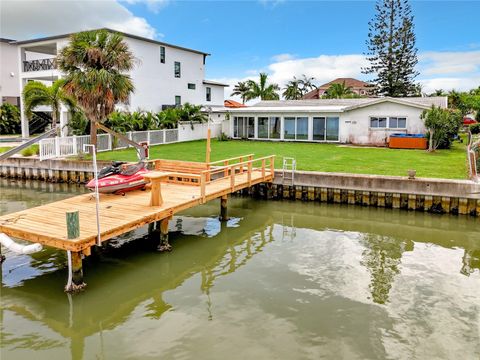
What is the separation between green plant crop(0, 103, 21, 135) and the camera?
37.6 meters

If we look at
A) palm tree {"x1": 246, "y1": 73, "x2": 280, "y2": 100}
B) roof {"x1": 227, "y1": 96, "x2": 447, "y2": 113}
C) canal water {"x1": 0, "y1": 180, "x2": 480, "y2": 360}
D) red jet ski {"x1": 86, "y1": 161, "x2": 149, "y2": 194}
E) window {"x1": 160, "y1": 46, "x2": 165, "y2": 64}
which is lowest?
canal water {"x1": 0, "y1": 180, "x2": 480, "y2": 360}

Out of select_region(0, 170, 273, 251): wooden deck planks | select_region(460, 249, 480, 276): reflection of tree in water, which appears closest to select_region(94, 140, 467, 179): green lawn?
select_region(460, 249, 480, 276): reflection of tree in water

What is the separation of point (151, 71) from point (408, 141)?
19.7 metres

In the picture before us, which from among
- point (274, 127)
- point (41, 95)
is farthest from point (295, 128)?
point (41, 95)

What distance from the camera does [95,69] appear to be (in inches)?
795

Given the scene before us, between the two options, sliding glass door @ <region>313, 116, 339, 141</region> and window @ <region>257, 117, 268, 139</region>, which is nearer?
sliding glass door @ <region>313, 116, 339, 141</region>

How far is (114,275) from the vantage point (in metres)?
9.43

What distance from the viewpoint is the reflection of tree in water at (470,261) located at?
9.96 metres

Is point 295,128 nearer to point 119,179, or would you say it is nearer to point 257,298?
point 119,179

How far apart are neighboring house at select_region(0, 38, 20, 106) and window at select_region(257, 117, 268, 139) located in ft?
81.0

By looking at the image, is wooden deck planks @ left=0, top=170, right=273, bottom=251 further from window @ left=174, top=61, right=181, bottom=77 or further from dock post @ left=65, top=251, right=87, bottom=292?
window @ left=174, top=61, right=181, bottom=77

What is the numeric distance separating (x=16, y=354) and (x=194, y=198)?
625cm

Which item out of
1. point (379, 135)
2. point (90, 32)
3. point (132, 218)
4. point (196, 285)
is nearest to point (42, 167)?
point (90, 32)

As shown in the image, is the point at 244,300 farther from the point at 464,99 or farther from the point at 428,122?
the point at 464,99
